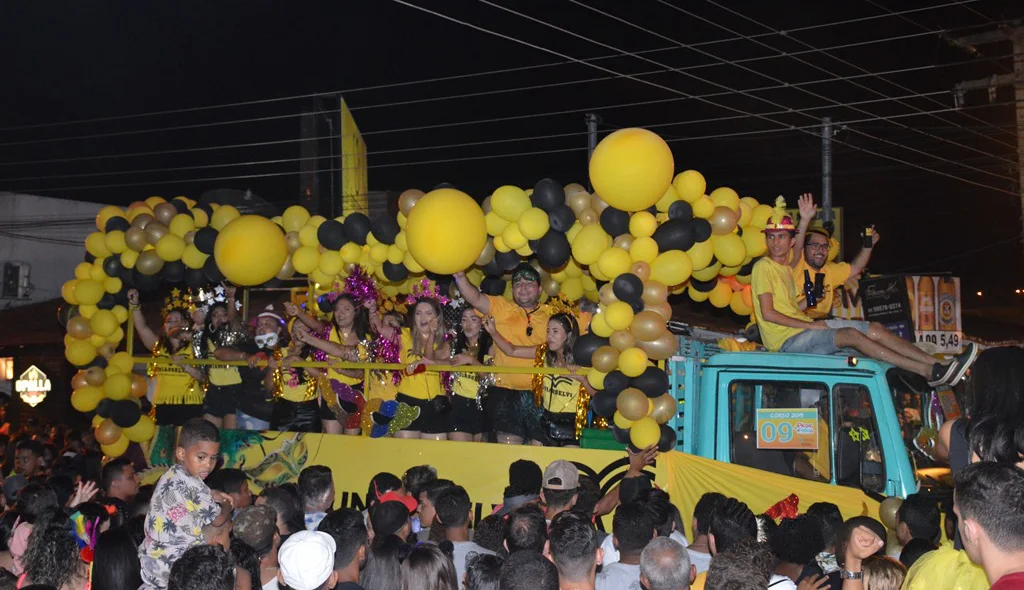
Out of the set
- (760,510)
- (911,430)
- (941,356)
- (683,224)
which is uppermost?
(683,224)

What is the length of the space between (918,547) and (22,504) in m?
5.55

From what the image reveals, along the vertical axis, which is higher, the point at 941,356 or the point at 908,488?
the point at 941,356

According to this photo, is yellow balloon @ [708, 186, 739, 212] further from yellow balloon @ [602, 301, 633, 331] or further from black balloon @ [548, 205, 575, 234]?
yellow balloon @ [602, 301, 633, 331]

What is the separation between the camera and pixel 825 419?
23.4 feet

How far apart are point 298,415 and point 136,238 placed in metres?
2.51

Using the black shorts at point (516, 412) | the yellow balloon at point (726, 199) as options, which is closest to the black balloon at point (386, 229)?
the black shorts at point (516, 412)

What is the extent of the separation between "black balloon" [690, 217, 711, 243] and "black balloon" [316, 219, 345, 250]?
3488 mm

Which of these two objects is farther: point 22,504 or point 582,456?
point 582,456

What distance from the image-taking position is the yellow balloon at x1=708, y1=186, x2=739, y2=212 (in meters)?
8.33

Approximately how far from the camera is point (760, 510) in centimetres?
710

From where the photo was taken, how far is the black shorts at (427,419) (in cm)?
954

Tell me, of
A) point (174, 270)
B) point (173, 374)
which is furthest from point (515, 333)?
point (173, 374)

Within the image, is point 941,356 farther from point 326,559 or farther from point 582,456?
point 326,559

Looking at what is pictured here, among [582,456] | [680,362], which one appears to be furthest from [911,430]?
[582,456]
